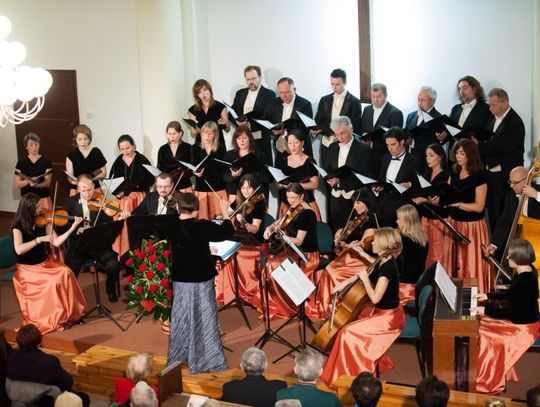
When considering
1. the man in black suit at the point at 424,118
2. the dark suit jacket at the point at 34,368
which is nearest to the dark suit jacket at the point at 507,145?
the man in black suit at the point at 424,118

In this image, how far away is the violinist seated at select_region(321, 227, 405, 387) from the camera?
601 cm

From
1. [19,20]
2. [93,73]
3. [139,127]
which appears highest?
→ [19,20]

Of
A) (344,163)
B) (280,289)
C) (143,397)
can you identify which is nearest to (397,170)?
(344,163)

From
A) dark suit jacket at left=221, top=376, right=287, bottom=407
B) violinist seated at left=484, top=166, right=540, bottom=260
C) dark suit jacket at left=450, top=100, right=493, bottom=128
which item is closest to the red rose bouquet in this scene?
dark suit jacket at left=221, top=376, right=287, bottom=407

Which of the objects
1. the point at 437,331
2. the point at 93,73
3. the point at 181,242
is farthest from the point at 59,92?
the point at 437,331

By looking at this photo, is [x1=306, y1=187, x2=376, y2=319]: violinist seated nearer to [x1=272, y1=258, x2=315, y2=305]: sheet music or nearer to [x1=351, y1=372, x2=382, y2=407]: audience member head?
[x1=272, y1=258, x2=315, y2=305]: sheet music

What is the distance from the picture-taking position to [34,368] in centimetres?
543

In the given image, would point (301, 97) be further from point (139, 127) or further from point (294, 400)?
point (294, 400)

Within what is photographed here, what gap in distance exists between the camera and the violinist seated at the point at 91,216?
7930 millimetres

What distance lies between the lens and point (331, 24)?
372 inches

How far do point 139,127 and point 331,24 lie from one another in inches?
102

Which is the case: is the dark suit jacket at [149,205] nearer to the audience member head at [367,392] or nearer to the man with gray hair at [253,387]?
the man with gray hair at [253,387]

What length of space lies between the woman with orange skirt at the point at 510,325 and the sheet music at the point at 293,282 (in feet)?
3.81

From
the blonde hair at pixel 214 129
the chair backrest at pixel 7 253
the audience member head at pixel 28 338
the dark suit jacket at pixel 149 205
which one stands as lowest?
the audience member head at pixel 28 338
